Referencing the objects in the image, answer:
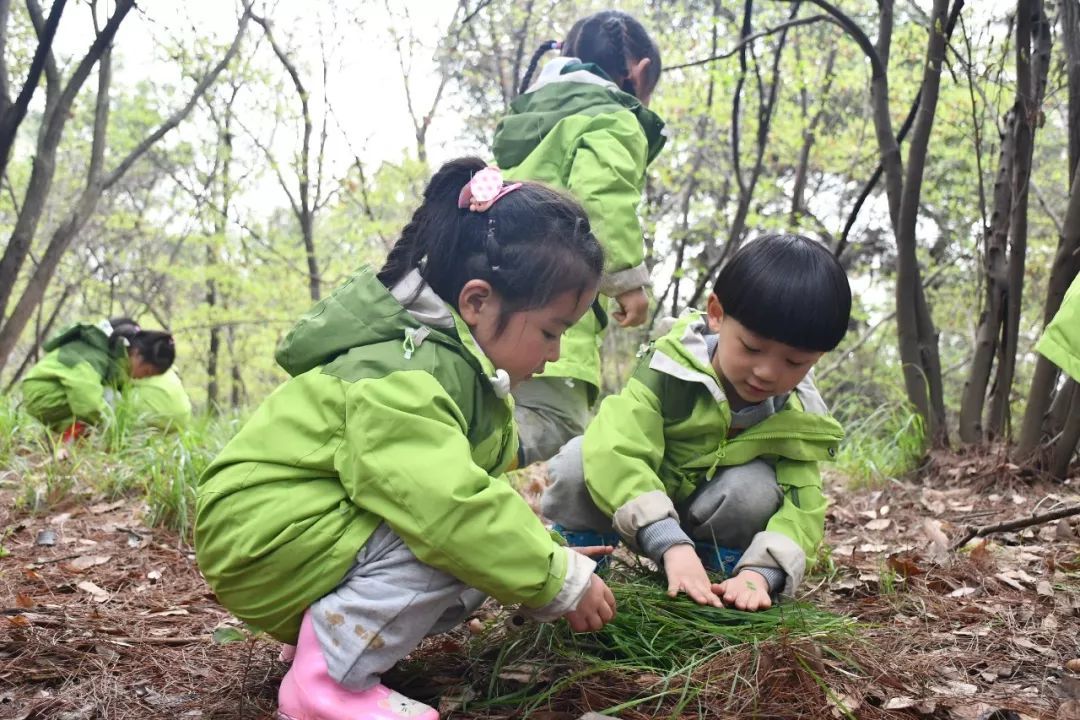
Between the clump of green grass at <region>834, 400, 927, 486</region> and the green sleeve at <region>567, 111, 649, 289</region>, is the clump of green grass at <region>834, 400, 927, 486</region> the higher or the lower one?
the lower one

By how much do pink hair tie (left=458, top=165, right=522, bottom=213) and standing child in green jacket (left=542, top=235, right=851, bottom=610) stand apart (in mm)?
674

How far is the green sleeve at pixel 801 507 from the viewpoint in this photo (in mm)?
2188

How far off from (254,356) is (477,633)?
13.3m

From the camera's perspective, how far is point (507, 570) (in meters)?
1.48

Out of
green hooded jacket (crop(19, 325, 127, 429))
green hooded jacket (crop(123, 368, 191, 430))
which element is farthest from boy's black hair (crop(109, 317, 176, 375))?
green hooded jacket (crop(19, 325, 127, 429))

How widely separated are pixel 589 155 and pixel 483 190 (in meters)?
1.28

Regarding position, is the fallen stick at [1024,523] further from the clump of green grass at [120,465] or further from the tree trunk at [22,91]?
the tree trunk at [22,91]

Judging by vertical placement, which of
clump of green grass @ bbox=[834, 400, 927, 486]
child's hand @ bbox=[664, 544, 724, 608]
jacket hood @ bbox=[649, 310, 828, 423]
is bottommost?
clump of green grass @ bbox=[834, 400, 927, 486]

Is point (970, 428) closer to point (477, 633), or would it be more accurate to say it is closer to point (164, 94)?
point (477, 633)

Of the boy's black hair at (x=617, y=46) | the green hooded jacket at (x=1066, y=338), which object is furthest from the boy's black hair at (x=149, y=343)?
the green hooded jacket at (x=1066, y=338)

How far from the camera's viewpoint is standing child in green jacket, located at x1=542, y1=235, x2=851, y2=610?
2.01 m

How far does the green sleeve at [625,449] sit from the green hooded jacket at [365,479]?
535 mm

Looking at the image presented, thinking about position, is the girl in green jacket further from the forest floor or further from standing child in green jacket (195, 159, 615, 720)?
standing child in green jacket (195, 159, 615, 720)

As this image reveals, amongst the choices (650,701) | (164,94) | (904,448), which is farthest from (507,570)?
(164,94)
